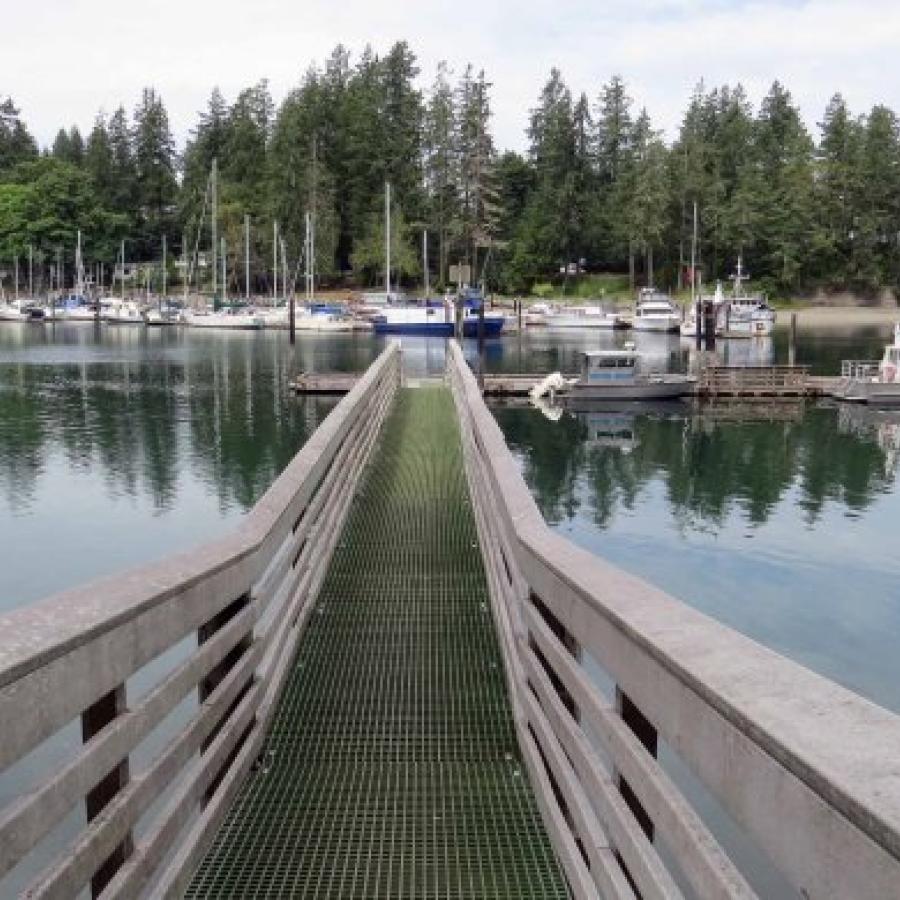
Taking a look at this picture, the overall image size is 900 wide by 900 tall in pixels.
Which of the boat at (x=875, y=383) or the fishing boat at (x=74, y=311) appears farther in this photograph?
the fishing boat at (x=74, y=311)

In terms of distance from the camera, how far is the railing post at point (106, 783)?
301 cm

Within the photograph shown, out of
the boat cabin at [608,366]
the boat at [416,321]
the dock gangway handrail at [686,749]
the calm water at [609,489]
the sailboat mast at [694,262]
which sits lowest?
the calm water at [609,489]

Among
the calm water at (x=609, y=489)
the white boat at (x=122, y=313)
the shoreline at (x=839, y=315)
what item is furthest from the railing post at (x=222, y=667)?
the white boat at (x=122, y=313)

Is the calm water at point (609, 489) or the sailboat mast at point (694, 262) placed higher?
the sailboat mast at point (694, 262)

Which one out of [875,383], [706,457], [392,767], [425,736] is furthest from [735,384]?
[392,767]

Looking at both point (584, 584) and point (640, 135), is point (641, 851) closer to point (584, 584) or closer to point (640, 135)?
point (584, 584)

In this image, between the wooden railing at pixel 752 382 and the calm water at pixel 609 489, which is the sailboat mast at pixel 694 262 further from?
the wooden railing at pixel 752 382

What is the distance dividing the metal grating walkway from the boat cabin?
3226cm

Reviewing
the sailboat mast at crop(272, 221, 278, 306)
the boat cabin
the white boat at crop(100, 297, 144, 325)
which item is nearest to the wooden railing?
the boat cabin

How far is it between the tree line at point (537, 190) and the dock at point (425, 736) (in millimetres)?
98648

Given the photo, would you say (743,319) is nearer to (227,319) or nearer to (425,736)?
(227,319)

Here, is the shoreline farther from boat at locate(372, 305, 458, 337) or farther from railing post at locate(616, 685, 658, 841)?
railing post at locate(616, 685, 658, 841)

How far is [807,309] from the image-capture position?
10081 cm

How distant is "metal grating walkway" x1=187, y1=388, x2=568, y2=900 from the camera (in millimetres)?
4180
